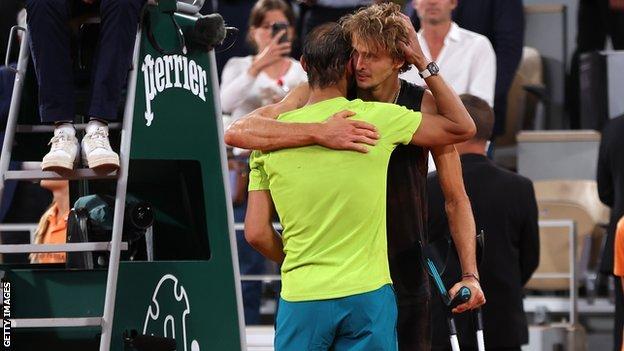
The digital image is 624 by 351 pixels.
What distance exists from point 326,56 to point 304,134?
27 centimetres

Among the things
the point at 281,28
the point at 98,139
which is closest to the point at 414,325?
the point at 98,139

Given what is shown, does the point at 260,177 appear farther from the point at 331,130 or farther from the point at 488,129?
the point at 488,129

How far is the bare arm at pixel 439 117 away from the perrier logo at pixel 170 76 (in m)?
1.42

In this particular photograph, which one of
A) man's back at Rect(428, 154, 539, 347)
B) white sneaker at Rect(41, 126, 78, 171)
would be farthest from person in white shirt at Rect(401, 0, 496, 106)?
white sneaker at Rect(41, 126, 78, 171)

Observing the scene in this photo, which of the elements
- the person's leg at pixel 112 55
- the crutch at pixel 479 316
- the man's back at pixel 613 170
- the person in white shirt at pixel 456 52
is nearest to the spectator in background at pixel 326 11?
the person in white shirt at pixel 456 52

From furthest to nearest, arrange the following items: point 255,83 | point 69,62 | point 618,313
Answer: point 255,83 < point 618,313 < point 69,62

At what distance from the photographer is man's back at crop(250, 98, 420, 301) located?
178 inches

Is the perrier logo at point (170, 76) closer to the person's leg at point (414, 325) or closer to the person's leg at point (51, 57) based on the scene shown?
the person's leg at point (51, 57)

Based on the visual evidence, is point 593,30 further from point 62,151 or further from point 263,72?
point 62,151

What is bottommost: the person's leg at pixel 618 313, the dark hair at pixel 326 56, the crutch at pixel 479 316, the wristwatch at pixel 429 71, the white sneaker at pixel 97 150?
the person's leg at pixel 618 313

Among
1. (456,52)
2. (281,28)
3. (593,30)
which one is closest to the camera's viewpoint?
(456,52)

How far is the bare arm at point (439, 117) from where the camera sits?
4.70 meters

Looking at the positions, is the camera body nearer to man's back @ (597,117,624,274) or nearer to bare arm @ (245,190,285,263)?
man's back @ (597,117,624,274)

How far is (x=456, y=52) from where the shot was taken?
8.22 m
